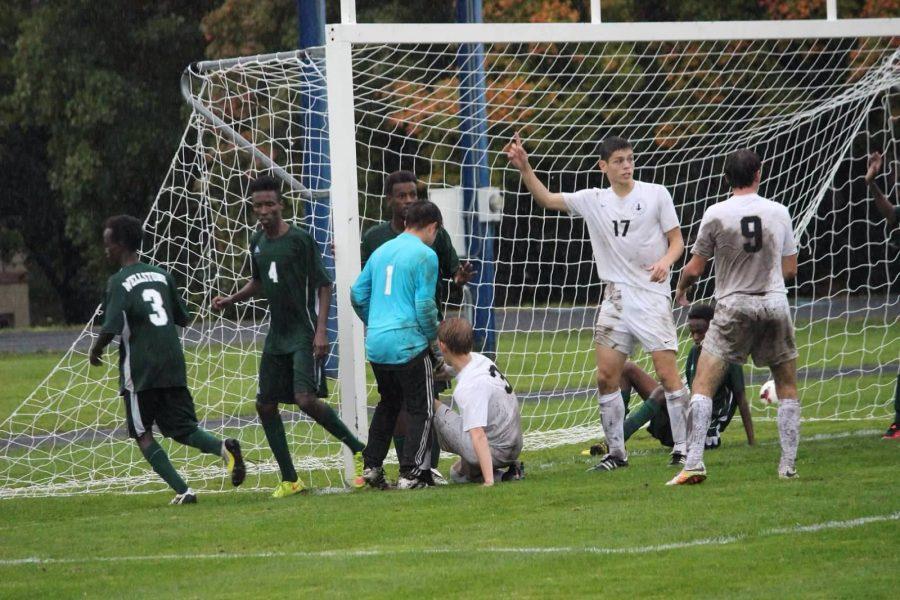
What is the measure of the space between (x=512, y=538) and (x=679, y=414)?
2.63 metres

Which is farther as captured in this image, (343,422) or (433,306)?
(343,422)

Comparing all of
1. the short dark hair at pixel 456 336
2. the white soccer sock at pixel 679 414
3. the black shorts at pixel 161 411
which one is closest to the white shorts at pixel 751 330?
the white soccer sock at pixel 679 414

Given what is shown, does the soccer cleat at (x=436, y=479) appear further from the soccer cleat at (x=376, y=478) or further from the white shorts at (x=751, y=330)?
the white shorts at (x=751, y=330)

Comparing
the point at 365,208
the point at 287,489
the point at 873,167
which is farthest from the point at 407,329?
the point at 365,208

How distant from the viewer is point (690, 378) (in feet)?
36.9

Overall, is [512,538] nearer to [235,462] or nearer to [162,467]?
[235,462]

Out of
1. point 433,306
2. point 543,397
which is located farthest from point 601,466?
point 543,397

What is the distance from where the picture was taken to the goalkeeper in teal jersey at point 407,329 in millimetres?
→ 9156

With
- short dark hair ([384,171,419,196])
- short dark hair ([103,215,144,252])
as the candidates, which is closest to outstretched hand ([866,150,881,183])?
short dark hair ([384,171,419,196])

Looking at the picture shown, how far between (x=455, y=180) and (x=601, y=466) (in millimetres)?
11325

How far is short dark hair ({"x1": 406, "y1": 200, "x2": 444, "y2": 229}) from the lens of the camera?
930cm

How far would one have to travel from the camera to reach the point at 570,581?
6.06 m

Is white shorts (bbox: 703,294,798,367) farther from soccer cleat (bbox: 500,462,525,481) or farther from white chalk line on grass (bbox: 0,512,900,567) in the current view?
soccer cleat (bbox: 500,462,525,481)

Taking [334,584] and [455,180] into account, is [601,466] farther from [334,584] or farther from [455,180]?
[455,180]
